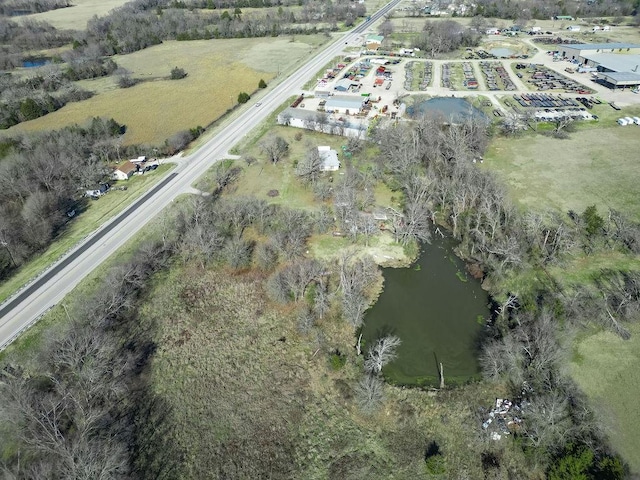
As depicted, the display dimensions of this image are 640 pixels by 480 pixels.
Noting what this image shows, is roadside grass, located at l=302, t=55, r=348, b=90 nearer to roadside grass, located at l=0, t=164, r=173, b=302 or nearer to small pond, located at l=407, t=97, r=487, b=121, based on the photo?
small pond, located at l=407, t=97, r=487, b=121

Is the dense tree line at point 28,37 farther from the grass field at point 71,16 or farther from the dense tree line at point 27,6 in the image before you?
the dense tree line at point 27,6

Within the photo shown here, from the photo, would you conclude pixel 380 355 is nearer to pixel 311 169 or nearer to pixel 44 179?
pixel 311 169

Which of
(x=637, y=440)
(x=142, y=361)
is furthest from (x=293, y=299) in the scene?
(x=637, y=440)

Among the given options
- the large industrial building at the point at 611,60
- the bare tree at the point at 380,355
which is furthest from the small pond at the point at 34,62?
the large industrial building at the point at 611,60

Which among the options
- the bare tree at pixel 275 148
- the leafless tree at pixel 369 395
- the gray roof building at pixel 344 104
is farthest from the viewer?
the gray roof building at pixel 344 104

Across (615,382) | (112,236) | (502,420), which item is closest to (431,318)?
(502,420)

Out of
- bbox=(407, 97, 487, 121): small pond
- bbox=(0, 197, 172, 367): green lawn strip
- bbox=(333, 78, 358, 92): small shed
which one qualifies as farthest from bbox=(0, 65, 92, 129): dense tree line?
bbox=(407, 97, 487, 121): small pond

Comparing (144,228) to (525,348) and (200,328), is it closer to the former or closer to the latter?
(200,328)
